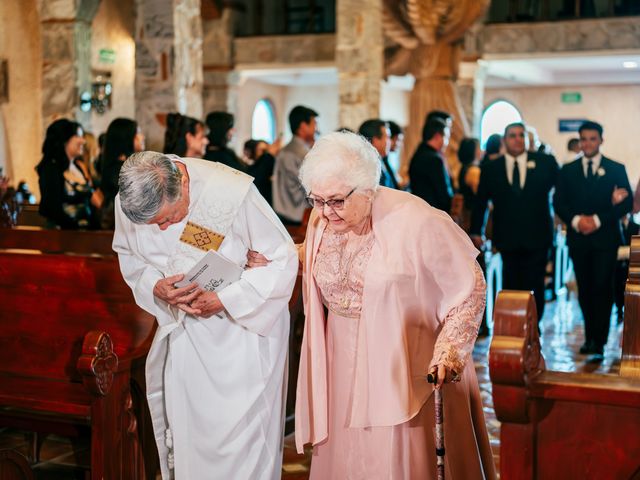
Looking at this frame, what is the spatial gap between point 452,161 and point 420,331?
417 inches

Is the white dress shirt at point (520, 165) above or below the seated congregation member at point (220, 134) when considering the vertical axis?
below

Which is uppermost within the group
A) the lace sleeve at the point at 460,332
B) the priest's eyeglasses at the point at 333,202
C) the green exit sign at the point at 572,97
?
the green exit sign at the point at 572,97

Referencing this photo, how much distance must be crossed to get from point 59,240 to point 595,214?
3851 millimetres

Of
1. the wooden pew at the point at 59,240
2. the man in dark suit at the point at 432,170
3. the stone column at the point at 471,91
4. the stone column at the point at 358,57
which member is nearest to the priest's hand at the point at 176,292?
the wooden pew at the point at 59,240

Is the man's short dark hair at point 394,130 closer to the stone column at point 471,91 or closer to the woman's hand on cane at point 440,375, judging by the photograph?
the woman's hand on cane at point 440,375

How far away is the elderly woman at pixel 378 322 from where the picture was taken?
111 inches

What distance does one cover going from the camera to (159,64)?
8.55m

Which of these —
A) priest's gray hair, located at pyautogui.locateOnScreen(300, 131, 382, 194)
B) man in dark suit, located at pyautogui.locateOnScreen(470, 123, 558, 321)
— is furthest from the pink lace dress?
man in dark suit, located at pyautogui.locateOnScreen(470, 123, 558, 321)

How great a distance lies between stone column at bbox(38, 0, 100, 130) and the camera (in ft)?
32.7

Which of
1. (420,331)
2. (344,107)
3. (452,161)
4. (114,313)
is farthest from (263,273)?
(452,161)

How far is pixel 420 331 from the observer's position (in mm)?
2945

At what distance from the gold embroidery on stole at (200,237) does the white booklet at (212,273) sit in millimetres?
94

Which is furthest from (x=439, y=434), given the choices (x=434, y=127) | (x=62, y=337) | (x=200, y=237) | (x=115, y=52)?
(x=115, y=52)

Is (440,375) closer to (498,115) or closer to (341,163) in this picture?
(341,163)
